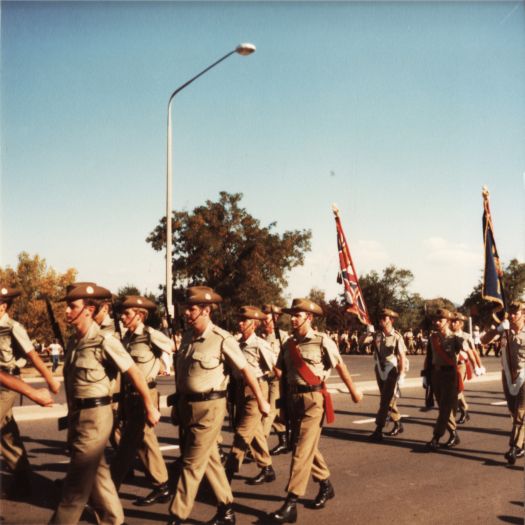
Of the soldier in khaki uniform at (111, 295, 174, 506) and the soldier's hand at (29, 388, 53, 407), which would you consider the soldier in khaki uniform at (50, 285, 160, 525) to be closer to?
the soldier's hand at (29, 388, 53, 407)

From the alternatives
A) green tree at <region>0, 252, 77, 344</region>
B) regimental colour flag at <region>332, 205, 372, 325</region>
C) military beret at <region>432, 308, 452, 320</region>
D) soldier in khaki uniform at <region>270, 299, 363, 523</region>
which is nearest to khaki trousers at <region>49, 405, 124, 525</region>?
soldier in khaki uniform at <region>270, 299, 363, 523</region>

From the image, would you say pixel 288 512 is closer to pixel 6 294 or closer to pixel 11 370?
pixel 11 370

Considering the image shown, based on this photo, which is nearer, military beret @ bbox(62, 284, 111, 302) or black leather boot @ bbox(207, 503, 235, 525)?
military beret @ bbox(62, 284, 111, 302)

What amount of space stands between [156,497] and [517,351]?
15.3 ft

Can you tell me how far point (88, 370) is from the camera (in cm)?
457

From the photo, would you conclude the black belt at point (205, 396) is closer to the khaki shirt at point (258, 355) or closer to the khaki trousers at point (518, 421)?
the khaki shirt at point (258, 355)

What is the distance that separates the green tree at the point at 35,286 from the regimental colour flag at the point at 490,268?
95.2 ft

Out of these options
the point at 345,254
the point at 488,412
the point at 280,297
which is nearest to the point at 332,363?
the point at 488,412

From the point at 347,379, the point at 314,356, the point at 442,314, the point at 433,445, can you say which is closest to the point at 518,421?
the point at 433,445

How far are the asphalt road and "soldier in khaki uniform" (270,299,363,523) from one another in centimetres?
31

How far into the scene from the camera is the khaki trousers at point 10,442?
5864mm

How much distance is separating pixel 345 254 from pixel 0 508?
A: 387 inches

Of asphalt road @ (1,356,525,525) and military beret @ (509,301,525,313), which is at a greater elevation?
military beret @ (509,301,525,313)

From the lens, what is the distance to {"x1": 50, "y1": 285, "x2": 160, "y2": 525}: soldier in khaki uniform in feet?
14.5
